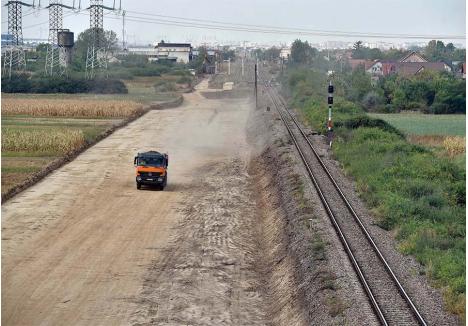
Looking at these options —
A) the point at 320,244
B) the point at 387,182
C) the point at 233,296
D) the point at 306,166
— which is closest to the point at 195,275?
the point at 233,296

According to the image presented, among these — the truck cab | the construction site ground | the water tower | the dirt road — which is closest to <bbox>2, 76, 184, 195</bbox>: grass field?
the dirt road

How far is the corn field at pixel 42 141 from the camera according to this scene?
41.8 meters

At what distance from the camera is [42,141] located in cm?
4294

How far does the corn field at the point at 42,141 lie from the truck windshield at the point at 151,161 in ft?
40.1

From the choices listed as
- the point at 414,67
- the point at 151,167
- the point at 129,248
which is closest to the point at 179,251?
the point at 129,248

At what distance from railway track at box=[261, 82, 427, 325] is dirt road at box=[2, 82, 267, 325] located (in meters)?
2.41

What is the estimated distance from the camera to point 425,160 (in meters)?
31.3

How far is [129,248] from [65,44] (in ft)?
309

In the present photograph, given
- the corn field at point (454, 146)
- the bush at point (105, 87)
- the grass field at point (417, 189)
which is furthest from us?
the bush at point (105, 87)

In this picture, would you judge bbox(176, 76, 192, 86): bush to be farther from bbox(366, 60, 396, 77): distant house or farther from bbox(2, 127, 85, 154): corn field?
bbox(2, 127, 85, 154): corn field

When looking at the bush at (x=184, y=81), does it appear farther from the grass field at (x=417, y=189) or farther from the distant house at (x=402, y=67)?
the grass field at (x=417, y=189)

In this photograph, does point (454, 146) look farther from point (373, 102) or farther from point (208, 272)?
point (373, 102)

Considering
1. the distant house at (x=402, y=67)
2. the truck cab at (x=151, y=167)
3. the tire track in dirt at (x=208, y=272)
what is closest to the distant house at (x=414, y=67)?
the distant house at (x=402, y=67)

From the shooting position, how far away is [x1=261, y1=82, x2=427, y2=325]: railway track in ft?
45.7
